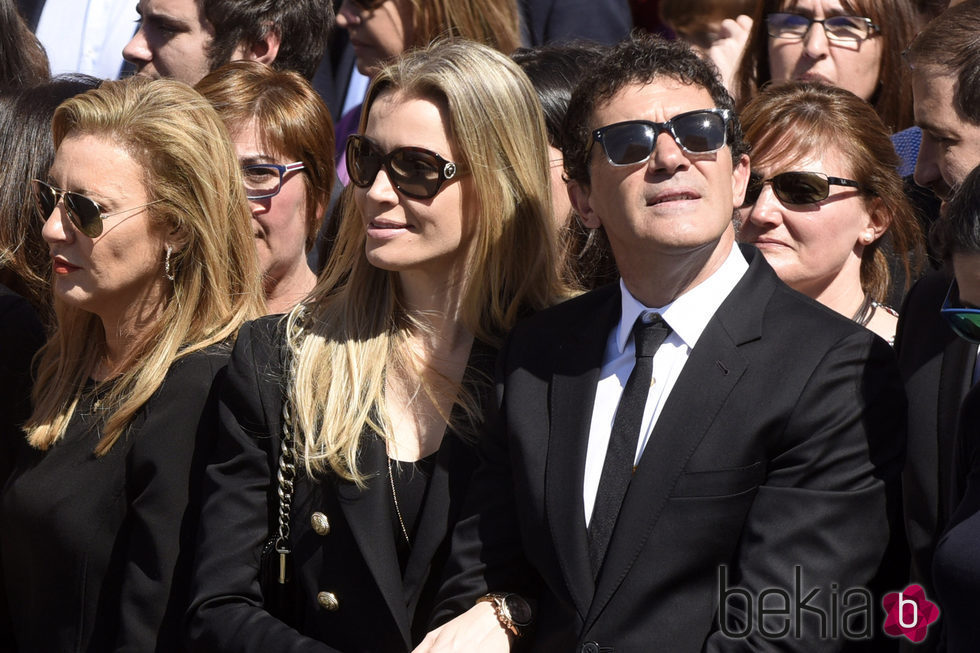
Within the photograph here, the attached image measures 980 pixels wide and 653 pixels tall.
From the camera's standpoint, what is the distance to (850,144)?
391 centimetres

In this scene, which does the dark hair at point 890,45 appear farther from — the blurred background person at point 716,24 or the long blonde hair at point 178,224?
the long blonde hair at point 178,224

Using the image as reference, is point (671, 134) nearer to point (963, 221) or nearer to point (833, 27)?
point (963, 221)

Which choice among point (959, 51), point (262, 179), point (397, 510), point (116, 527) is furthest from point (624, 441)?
point (262, 179)

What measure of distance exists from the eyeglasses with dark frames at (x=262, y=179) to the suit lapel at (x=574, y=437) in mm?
Result: 1558

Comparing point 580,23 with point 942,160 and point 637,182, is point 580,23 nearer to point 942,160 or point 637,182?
point 942,160

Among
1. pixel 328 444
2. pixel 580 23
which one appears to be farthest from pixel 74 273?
pixel 580 23

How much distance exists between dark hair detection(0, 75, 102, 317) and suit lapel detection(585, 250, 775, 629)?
245cm

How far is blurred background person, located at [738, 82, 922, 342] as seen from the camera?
386 centimetres

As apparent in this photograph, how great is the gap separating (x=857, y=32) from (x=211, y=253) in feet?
8.09

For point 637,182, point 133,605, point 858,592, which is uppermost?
point 637,182

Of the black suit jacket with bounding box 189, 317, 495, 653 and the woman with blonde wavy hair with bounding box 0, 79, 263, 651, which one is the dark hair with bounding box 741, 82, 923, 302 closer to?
the black suit jacket with bounding box 189, 317, 495, 653

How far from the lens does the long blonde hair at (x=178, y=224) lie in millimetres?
3684

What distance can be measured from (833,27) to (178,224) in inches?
97.1

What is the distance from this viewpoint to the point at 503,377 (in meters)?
3.16
